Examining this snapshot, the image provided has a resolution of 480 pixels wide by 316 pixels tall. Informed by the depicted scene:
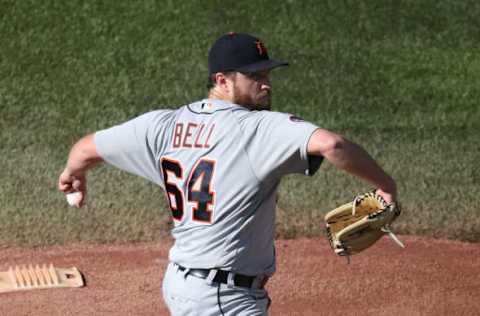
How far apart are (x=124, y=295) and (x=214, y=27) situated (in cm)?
475

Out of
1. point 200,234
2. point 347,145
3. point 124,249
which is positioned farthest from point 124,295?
point 347,145

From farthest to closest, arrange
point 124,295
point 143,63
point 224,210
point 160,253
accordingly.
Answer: point 143,63
point 160,253
point 124,295
point 224,210

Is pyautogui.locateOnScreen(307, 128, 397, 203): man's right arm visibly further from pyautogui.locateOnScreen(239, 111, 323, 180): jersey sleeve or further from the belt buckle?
the belt buckle

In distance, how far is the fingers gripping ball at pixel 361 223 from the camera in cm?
418

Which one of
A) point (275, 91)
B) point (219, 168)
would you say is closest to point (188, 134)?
point (219, 168)

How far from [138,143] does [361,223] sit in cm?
103

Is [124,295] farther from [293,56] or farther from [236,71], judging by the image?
[293,56]

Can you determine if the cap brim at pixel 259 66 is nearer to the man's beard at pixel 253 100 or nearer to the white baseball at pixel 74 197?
the man's beard at pixel 253 100

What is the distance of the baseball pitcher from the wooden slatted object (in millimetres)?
3136

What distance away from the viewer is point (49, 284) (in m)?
7.20

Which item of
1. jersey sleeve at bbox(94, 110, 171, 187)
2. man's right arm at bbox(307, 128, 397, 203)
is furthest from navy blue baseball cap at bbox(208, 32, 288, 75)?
man's right arm at bbox(307, 128, 397, 203)

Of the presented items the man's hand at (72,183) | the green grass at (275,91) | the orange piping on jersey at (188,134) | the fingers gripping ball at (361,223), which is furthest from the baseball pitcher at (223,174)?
the green grass at (275,91)

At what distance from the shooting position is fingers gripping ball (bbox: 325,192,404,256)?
418 cm

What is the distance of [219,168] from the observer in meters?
4.01
